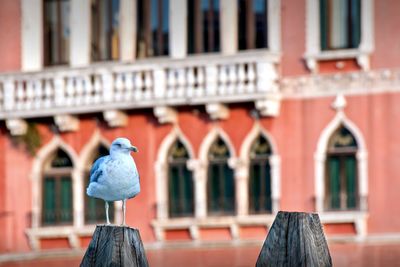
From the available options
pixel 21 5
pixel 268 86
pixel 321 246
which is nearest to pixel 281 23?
pixel 268 86

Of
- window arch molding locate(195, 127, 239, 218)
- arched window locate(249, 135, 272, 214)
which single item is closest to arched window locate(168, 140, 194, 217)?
window arch molding locate(195, 127, 239, 218)

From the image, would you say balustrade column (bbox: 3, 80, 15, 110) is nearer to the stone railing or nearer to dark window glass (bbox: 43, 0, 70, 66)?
the stone railing

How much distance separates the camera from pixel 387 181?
84.5 ft

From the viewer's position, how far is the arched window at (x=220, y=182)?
89.0ft

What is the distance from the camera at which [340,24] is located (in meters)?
25.9

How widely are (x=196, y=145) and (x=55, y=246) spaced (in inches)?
124

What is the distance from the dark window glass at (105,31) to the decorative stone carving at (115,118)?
0.99 metres

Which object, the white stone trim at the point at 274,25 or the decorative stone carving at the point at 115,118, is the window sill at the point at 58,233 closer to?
the decorative stone carving at the point at 115,118

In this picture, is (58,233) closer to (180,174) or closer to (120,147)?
(180,174)

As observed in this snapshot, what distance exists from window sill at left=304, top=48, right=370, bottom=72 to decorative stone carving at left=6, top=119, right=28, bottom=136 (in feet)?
18.2

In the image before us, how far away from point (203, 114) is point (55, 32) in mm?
3248

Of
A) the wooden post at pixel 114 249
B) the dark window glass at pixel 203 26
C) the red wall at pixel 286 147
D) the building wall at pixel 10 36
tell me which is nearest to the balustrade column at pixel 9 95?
the building wall at pixel 10 36

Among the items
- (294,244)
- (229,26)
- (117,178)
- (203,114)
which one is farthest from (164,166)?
(294,244)

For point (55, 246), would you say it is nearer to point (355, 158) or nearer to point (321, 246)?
point (355, 158)
